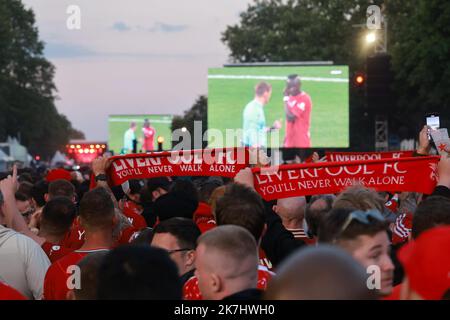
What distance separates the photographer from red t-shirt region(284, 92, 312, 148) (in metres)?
33.0

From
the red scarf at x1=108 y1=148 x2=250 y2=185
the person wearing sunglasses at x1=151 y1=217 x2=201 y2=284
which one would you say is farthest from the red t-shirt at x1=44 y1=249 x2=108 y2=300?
the red scarf at x1=108 y1=148 x2=250 y2=185

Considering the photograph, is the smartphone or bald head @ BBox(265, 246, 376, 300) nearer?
bald head @ BBox(265, 246, 376, 300)

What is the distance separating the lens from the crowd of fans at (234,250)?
2.90m

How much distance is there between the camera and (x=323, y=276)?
108 inches

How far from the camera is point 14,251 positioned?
5.95 meters

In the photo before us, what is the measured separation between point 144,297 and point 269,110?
30011 millimetres

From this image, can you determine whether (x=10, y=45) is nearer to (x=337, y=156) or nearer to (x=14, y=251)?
(x=337, y=156)

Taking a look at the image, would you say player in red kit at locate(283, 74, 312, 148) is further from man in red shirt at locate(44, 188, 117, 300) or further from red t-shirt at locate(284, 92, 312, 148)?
man in red shirt at locate(44, 188, 117, 300)

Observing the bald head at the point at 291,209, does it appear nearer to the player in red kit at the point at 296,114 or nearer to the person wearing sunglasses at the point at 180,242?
the person wearing sunglasses at the point at 180,242

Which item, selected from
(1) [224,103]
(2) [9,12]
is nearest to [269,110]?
(1) [224,103]

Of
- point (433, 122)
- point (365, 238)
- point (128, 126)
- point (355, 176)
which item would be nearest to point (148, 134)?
point (128, 126)

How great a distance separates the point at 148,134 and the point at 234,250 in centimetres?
4651

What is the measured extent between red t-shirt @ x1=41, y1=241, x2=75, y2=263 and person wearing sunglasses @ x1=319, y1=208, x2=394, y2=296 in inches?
113
